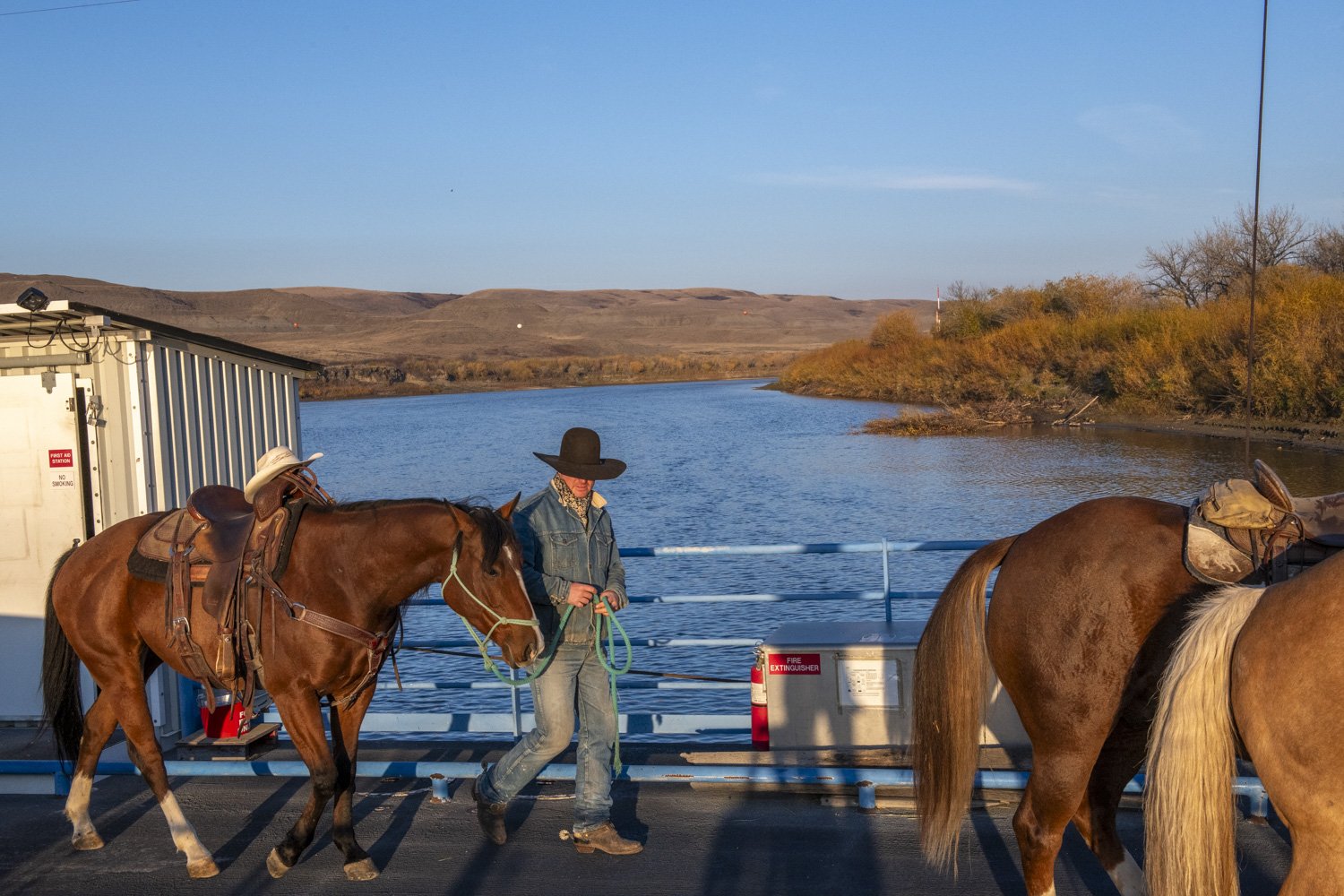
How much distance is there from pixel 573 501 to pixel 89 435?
10.8 feet

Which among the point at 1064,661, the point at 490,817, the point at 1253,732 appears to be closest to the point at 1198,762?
the point at 1253,732

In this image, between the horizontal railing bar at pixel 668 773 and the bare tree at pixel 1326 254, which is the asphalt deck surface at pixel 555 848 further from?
the bare tree at pixel 1326 254

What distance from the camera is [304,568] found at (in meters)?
4.56

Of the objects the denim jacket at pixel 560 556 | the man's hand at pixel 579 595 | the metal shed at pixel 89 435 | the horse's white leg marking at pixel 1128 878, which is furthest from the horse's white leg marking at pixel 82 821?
the horse's white leg marking at pixel 1128 878

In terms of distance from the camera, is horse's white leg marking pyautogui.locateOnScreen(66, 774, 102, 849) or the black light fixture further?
the black light fixture

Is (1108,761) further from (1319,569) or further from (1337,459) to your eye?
(1337,459)

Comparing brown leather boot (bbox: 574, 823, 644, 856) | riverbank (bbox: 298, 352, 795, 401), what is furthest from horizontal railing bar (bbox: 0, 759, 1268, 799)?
Result: riverbank (bbox: 298, 352, 795, 401)

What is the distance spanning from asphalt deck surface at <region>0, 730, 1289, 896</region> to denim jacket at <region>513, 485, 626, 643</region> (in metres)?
0.99

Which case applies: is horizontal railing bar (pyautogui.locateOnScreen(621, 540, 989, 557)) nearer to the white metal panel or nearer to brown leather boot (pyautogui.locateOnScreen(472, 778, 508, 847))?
brown leather boot (pyautogui.locateOnScreen(472, 778, 508, 847))

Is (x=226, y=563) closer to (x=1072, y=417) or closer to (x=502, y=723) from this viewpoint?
(x=502, y=723)

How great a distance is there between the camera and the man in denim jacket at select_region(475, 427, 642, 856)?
15.4 ft

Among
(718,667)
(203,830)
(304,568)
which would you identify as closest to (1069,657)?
(304,568)

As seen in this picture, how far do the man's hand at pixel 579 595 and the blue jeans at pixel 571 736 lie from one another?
0.23 metres

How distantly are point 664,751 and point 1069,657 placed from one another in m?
3.05
